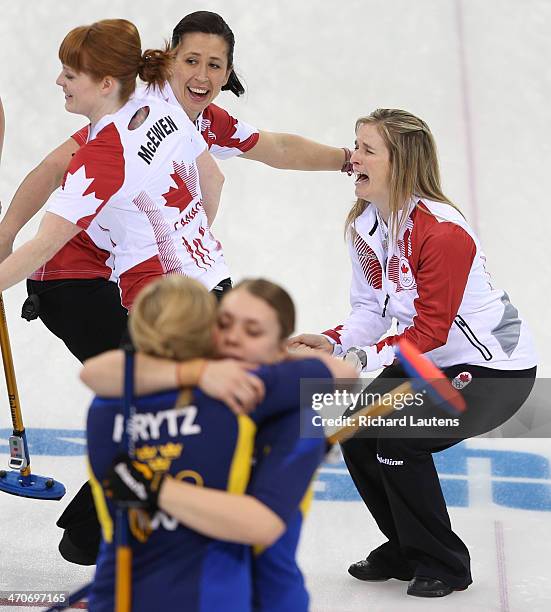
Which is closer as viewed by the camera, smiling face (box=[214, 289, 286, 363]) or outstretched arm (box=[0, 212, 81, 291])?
smiling face (box=[214, 289, 286, 363])

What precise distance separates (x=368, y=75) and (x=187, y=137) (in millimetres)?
3069

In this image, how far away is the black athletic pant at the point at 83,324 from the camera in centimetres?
339

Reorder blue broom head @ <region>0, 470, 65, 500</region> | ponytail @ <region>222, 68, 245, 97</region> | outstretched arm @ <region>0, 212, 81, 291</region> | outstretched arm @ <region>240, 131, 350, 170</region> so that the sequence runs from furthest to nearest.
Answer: outstretched arm @ <region>240, 131, 350, 170</region>
ponytail @ <region>222, 68, 245, 97</region>
blue broom head @ <region>0, 470, 65, 500</region>
outstretched arm @ <region>0, 212, 81, 291</region>

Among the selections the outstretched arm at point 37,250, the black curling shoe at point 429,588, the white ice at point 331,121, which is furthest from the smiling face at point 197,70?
the black curling shoe at point 429,588

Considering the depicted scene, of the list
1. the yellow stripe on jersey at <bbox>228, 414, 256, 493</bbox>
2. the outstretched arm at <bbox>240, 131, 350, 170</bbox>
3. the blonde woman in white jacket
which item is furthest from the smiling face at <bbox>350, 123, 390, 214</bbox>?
the yellow stripe on jersey at <bbox>228, 414, 256, 493</bbox>

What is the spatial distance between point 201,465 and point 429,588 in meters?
1.67

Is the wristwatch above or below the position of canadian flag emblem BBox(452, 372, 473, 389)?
above

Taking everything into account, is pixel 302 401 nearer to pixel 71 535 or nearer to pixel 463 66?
pixel 71 535

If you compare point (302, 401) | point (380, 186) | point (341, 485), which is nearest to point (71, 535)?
point (341, 485)

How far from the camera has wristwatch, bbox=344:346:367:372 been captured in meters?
3.28

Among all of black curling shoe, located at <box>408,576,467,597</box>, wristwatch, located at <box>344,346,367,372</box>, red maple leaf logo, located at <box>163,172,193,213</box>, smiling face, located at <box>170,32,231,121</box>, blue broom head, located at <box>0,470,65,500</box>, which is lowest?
black curling shoe, located at <box>408,576,467,597</box>

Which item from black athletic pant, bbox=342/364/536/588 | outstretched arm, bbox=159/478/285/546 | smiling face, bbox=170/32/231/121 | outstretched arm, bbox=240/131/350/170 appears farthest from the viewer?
outstretched arm, bbox=240/131/350/170

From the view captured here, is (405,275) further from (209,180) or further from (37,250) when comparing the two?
(37,250)

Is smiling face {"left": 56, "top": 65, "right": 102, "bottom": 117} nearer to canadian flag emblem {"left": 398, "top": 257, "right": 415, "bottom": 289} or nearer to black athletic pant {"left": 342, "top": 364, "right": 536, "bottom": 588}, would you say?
canadian flag emblem {"left": 398, "top": 257, "right": 415, "bottom": 289}
